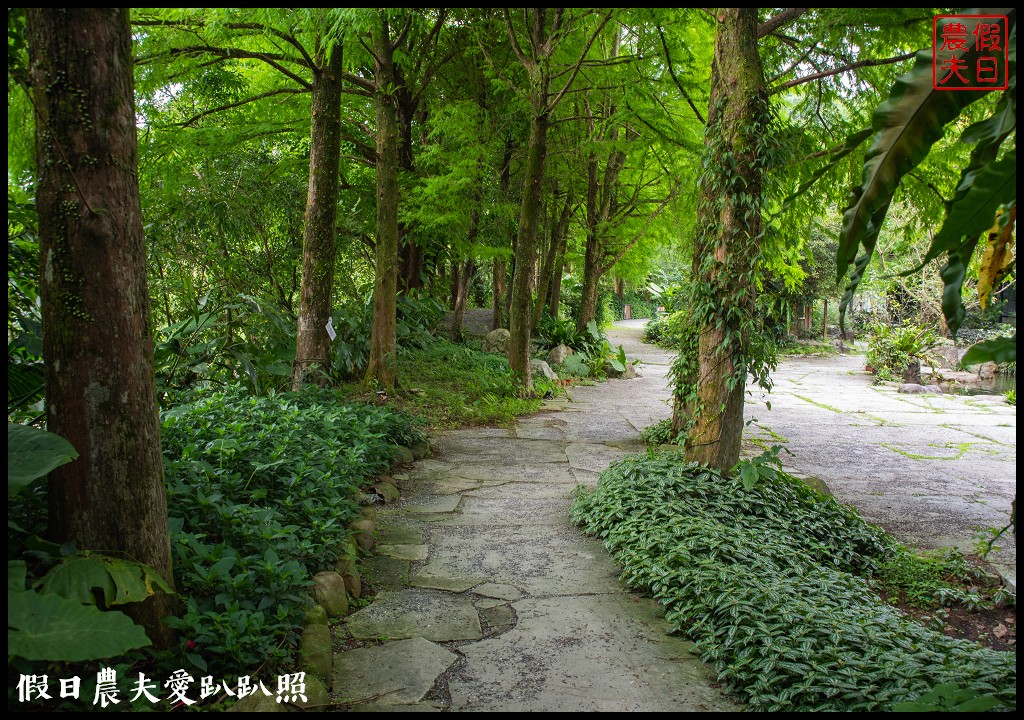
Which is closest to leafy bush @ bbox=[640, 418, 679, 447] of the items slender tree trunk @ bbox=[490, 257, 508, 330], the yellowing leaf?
the yellowing leaf

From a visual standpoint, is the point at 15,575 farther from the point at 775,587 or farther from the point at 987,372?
the point at 987,372

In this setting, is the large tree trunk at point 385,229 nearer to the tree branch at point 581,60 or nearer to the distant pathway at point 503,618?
the tree branch at point 581,60

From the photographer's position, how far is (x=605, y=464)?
6.08m

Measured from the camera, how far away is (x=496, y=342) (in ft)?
41.4

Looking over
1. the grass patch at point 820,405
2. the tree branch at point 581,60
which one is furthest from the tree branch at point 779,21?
the grass patch at point 820,405

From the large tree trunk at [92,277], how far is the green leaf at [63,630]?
514mm

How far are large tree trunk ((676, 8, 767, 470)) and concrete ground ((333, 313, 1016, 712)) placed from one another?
1.02 ft

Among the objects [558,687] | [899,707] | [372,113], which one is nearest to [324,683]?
[558,687]

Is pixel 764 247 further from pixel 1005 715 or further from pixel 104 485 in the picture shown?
pixel 104 485

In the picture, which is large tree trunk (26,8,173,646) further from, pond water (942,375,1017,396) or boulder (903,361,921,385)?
boulder (903,361,921,385)

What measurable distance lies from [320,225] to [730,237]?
13.1ft

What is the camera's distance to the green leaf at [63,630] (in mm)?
1552

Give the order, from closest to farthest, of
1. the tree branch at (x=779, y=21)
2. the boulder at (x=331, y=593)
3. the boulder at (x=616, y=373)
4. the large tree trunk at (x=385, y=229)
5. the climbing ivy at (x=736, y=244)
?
the boulder at (x=331, y=593) → the climbing ivy at (x=736, y=244) → the tree branch at (x=779, y=21) → the large tree trunk at (x=385, y=229) → the boulder at (x=616, y=373)

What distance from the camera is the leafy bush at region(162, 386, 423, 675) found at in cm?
232
